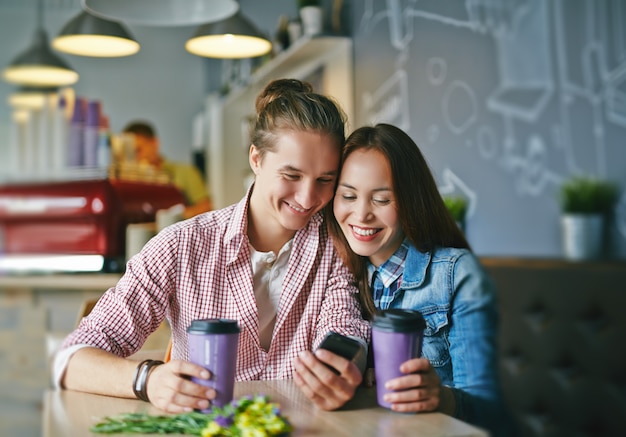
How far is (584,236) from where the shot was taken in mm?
1125

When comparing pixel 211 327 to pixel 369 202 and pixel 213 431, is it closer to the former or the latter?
pixel 213 431

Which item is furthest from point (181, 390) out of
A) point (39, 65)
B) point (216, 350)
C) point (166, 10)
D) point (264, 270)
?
point (39, 65)

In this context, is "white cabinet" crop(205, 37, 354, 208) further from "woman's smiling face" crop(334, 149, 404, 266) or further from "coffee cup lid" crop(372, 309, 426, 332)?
"coffee cup lid" crop(372, 309, 426, 332)

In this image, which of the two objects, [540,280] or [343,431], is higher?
[540,280]

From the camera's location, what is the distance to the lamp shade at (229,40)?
6.30 ft

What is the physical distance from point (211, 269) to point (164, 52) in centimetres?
415

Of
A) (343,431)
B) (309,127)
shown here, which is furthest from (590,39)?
(343,431)

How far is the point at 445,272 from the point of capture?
0.96 metres

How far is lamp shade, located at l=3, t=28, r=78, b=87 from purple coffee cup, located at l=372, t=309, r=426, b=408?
8.56 ft

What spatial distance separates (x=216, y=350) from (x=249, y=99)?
3.34 m

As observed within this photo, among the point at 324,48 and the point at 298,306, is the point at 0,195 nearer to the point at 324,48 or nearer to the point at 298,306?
the point at 324,48

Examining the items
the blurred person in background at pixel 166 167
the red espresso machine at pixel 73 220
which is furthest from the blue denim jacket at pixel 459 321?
the blurred person in background at pixel 166 167

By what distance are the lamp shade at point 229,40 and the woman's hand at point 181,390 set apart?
4.43 feet

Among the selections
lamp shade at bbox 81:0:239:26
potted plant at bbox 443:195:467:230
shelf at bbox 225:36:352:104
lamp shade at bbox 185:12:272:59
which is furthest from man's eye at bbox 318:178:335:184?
shelf at bbox 225:36:352:104
